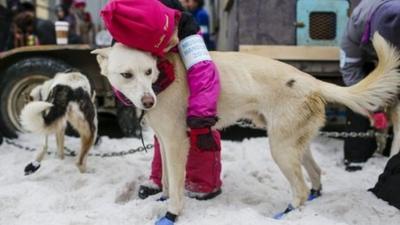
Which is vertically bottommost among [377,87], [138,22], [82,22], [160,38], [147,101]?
[82,22]

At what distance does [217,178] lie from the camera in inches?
143

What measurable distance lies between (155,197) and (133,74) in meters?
1.14

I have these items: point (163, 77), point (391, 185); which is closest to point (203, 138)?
point (163, 77)

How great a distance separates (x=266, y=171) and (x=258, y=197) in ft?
2.44

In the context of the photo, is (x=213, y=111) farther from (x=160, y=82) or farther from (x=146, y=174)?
(x=146, y=174)

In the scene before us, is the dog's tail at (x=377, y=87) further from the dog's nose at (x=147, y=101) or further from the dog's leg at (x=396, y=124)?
the dog's nose at (x=147, y=101)

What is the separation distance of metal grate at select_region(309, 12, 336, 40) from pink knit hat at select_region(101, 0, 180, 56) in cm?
259

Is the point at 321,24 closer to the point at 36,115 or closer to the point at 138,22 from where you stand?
the point at 138,22

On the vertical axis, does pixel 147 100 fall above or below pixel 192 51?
below

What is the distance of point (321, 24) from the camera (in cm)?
493

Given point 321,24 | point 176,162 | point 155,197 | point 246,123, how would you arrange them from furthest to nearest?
point 321,24 < point 246,123 < point 155,197 < point 176,162

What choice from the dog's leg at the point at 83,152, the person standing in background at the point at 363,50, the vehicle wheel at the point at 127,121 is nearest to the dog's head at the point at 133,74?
the dog's leg at the point at 83,152

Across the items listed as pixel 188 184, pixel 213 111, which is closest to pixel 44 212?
pixel 188 184

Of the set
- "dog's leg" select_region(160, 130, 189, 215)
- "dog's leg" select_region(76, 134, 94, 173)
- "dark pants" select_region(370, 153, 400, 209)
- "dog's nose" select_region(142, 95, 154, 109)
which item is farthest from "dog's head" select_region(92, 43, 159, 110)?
"dark pants" select_region(370, 153, 400, 209)
